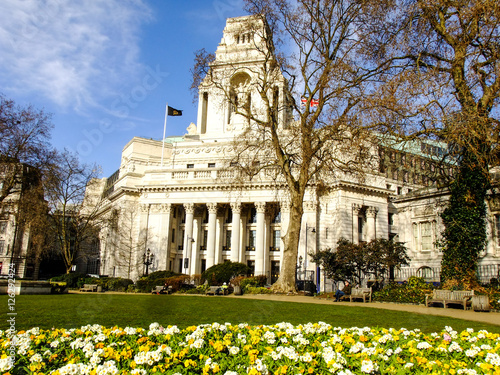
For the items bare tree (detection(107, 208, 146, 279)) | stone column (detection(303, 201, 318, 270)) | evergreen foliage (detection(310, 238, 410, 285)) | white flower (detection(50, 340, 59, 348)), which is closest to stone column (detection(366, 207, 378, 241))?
stone column (detection(303, 201, 318, 270))

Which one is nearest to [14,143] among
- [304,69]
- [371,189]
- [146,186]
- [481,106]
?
[304,69]

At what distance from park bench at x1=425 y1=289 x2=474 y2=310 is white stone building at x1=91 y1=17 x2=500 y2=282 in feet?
92.7

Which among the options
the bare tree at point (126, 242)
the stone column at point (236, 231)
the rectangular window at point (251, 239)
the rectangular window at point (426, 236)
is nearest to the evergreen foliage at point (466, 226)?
the rectangular window at point (426, 236)

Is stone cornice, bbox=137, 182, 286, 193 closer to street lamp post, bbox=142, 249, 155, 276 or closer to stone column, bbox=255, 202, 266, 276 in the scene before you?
stone column, bbox=255, 202, 266, 276

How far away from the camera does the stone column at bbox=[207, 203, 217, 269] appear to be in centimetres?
5712

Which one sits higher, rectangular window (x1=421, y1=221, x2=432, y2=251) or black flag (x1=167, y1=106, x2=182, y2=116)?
black flag (x1=167, y1=106, x2=182, y2=116)

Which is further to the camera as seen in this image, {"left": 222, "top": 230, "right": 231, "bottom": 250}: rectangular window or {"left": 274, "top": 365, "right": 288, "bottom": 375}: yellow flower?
{"left": 222, "top": 230, "right": 231, "bottom": 250}: rectangular window

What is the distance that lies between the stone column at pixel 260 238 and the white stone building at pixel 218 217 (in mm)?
124

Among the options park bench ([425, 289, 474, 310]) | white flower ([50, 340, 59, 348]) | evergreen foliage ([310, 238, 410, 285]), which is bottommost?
white flower ([50, 340, 59, 348])

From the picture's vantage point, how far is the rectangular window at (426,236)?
158ft

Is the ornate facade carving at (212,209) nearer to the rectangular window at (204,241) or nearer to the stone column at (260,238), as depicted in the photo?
the stone column at (260,238)

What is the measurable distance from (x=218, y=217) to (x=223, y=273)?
605 inches

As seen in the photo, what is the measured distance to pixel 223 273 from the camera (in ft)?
157

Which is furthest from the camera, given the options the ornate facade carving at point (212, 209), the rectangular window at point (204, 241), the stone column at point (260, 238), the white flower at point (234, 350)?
the rectangular window at point (204, 241)
